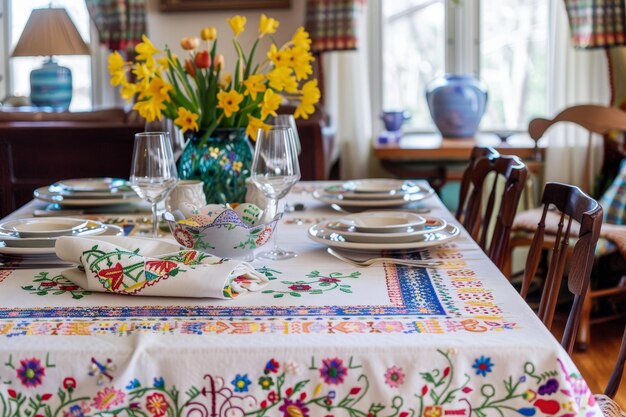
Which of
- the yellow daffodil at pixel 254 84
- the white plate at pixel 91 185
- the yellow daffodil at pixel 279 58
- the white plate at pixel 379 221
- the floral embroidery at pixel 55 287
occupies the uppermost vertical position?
the yellow daffodil at pixel 279 58

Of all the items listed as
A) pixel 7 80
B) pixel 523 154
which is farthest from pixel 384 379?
pixel 7 80

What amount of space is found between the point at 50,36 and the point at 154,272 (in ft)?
12.3

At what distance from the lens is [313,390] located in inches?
42.4

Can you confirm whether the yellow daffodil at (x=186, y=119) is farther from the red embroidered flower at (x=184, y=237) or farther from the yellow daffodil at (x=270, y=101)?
the red embroidered flower at (x=184, y=237)

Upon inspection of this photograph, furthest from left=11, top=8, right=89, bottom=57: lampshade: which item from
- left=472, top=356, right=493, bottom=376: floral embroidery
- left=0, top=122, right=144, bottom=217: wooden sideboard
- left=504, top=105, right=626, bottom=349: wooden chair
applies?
left=472, top=356, right=493, bottom=376: floral embroidery

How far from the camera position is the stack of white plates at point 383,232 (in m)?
1.60

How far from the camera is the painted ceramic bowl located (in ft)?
4.88

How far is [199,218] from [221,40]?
3.87 m

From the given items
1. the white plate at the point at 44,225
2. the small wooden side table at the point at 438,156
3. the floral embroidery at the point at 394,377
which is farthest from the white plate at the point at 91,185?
the small wooden side table at the point at 438,156

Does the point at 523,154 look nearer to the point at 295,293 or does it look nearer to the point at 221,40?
the point at 221,40

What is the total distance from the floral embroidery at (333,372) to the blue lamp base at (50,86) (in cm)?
437

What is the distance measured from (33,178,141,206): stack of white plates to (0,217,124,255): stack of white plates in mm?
371

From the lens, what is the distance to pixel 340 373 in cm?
107

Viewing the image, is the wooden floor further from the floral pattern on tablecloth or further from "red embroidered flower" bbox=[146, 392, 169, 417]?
"red embroidered flower" bbox=[146, 392, 169, 417]
